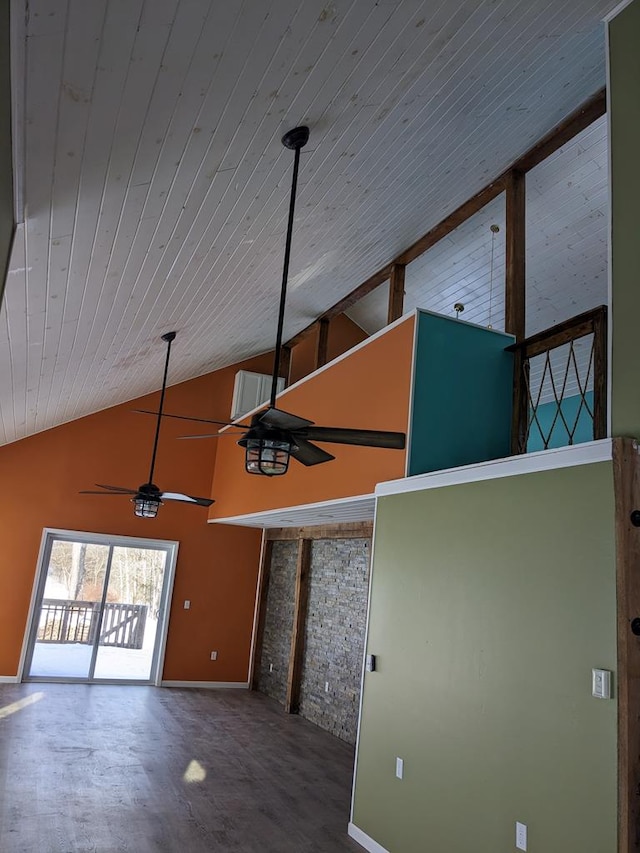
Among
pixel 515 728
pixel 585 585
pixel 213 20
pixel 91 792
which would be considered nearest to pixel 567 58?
pixel 213 20

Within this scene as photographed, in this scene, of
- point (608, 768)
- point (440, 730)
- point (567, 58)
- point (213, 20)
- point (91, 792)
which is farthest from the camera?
point (91, 792)

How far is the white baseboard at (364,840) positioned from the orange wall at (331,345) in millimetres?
6629

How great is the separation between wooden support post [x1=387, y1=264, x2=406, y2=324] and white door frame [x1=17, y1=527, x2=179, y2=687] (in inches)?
205

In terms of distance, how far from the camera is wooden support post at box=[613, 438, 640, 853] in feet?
8.79

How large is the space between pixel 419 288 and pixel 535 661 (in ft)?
18.6

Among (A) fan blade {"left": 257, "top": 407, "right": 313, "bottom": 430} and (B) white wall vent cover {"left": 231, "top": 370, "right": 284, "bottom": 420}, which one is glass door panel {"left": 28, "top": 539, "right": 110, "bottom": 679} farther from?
(A) fan blade {"left": 257, "top": 407, "right": 313, "bottom": 430}

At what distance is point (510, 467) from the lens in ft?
12.2

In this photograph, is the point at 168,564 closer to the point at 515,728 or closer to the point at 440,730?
the point at 440,730

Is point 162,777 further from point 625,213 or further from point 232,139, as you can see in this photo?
point 625,213

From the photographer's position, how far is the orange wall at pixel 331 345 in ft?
33.2

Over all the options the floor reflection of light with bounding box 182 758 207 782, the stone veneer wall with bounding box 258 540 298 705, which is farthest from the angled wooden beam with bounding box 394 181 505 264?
the floor reflection of light with bounding box 182 758 207 782

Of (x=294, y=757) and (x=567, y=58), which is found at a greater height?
(x=567, y=58)

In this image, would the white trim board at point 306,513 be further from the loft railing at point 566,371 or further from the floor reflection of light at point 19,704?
the floor reflection of light at point 19,704

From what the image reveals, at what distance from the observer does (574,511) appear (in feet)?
10.7
